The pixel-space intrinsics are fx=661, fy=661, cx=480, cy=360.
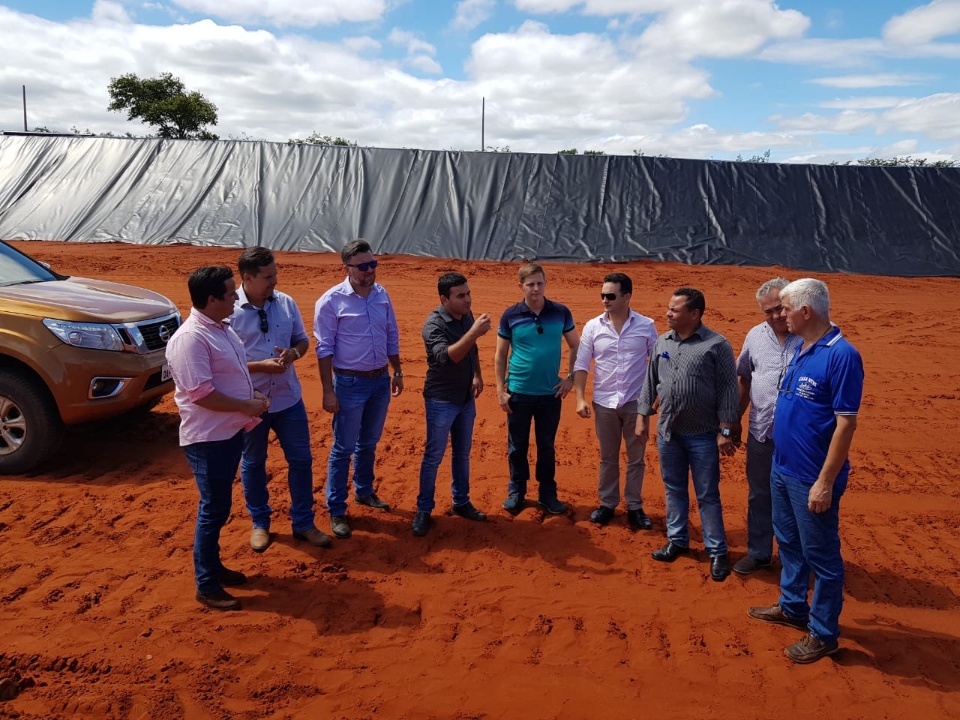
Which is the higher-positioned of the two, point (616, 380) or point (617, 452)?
point (616, 380)

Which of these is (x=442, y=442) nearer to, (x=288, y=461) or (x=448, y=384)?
(x=448, y=384)

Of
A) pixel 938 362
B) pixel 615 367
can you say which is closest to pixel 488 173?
pixel 938 362

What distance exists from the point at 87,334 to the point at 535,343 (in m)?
3.42

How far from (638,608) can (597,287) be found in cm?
1065

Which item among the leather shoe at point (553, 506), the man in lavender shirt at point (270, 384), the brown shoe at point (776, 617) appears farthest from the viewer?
the leather shoe at point (553, 506)

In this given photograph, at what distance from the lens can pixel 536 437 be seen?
4.79 metres

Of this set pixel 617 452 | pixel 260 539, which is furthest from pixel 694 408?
pixel 260 539

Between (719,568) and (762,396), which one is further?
(719,568)

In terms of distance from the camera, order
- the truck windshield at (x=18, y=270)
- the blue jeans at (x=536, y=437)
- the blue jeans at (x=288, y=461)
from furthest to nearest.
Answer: the truck windshield at (x=18, y=270) < the blue jeans at (x=536, y=437) < the blue jeans at (x=288, y=461)

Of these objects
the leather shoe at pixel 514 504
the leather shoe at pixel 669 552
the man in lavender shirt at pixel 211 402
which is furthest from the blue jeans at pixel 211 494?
the leather shoe at pixel 669 552

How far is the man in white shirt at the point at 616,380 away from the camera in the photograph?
4418 mm

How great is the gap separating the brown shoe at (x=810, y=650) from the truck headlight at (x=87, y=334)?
4975 mm

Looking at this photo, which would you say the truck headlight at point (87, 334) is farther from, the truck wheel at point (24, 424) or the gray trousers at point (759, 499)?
the gray trousers at point (759, 499)

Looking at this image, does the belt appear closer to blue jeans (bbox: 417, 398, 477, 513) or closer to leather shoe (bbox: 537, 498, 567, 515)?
blue jeans (bbox: 417, 398, 477, 513)
